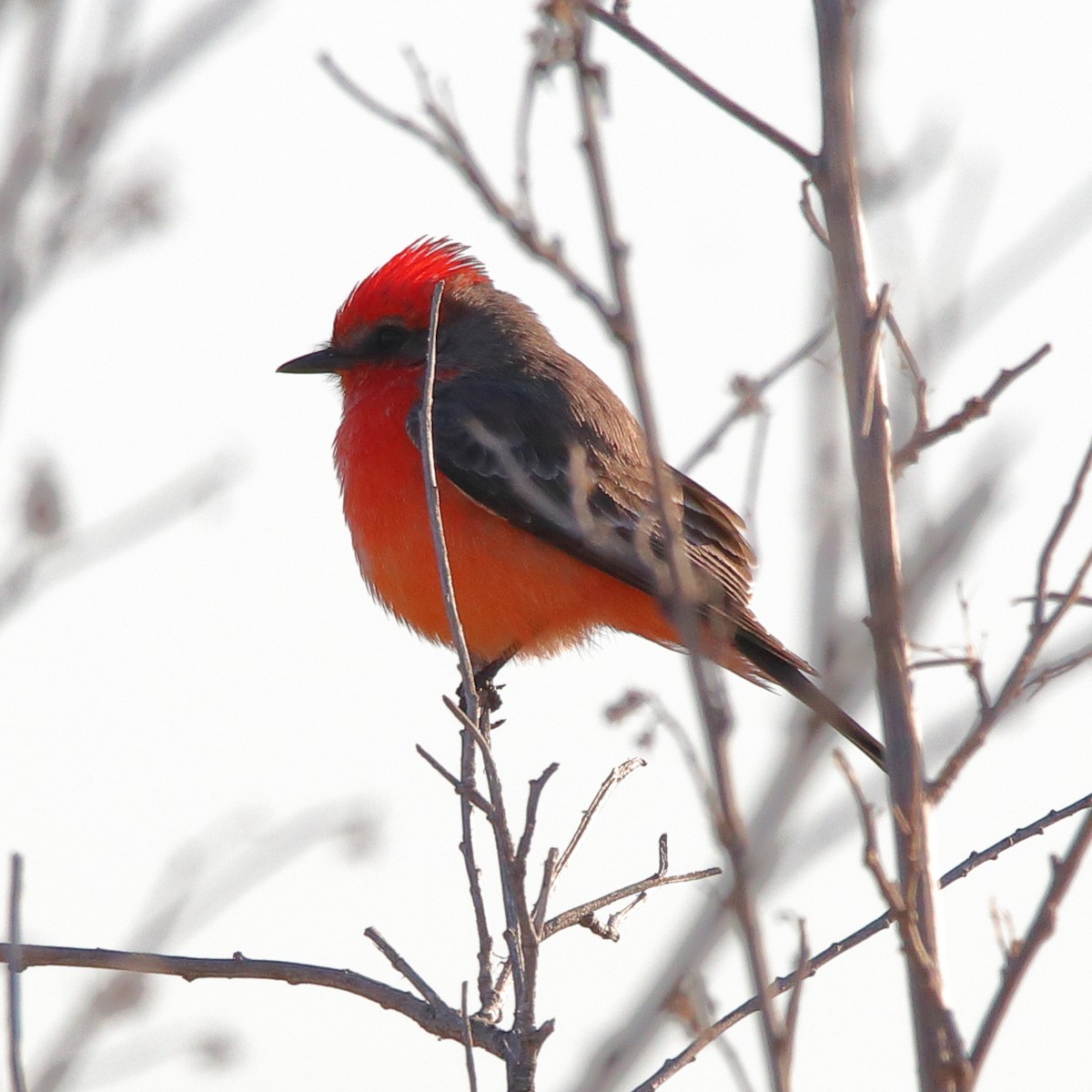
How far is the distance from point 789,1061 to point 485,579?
14.6ft

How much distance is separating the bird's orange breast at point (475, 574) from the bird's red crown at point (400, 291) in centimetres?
80

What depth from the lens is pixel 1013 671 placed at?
2.67m

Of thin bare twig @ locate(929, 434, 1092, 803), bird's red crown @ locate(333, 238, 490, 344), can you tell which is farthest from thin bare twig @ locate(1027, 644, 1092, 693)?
bird's red crown @ locate(333, 238, 490, 344)

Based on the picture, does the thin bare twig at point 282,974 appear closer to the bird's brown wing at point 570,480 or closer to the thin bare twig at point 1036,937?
the thin bare twig at point 1036,937

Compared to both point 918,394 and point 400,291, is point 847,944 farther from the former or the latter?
point 400,291

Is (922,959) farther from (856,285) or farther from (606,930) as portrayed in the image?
(606,930)

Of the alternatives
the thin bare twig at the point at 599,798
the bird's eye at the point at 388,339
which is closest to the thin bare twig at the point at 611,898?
the thin bare twig at the point at 599,798

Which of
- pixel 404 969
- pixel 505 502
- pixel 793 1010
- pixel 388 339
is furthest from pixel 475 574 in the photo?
pixel 793 1010

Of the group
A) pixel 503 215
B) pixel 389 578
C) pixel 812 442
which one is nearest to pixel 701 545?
pixel 389 578

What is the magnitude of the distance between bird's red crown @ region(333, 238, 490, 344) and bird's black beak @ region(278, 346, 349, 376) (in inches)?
3.7

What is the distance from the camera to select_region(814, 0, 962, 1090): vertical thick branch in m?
2.22

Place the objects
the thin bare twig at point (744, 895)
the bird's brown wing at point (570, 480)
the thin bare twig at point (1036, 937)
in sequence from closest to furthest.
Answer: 1. the thin bare twig at point (744, 895)
2. the thin bare twig at point (1036, 937)
3. the bird's brown wing at point (570, 480)

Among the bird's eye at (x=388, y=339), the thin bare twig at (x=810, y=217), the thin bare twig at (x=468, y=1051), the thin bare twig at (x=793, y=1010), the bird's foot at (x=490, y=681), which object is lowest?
the thin bare twig at (x=793, y=1010)

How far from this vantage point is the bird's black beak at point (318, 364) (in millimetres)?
7367
